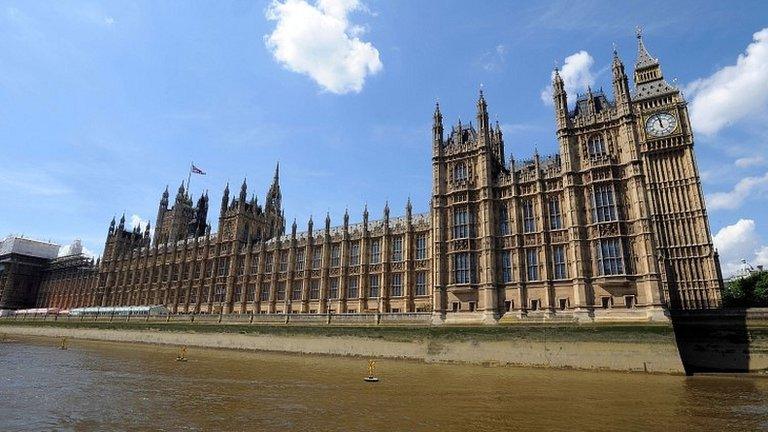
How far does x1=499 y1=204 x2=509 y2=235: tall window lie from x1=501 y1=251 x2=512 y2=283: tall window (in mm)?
2432

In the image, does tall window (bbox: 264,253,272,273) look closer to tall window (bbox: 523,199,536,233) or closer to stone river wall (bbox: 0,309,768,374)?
stone river wall (bbox: 0,309,768,374)

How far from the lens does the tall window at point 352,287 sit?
68438 millimetres

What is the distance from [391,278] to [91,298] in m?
→ 93.2

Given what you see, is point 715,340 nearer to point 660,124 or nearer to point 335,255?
point 660,124

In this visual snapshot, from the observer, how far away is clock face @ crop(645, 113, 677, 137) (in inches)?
2682

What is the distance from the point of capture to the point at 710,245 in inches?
2400

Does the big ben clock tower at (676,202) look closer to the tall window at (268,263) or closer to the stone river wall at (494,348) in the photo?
the stone river wall at (494,348)

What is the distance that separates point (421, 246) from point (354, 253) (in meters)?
12.1

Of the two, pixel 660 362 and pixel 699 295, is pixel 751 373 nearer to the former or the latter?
pixel 660 362

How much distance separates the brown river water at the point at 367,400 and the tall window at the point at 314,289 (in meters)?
36.1

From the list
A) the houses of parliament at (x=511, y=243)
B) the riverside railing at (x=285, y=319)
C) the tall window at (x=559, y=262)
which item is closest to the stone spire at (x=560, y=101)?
the houses of parliament at (x=511, y=243)

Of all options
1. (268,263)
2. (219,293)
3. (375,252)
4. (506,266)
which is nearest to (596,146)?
(506,266)

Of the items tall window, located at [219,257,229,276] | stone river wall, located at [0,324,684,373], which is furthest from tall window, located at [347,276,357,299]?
tall window, located at [219,257,229,276]

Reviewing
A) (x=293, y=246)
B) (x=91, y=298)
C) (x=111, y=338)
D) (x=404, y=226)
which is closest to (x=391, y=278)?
(x=404, y=226)
